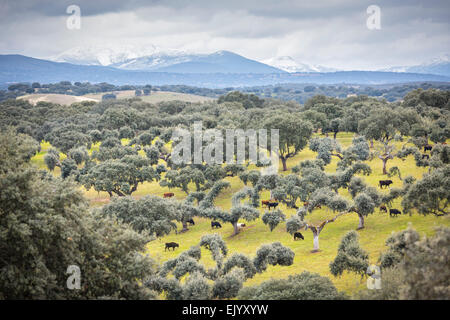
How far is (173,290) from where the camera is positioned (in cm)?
2577

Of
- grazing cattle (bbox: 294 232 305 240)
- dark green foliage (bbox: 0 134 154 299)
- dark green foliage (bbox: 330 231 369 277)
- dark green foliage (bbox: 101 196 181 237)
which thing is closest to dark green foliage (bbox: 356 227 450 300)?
dark green foliage (bbox: 330 231 369 277)

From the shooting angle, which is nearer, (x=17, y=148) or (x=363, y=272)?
(x=17, y=148)

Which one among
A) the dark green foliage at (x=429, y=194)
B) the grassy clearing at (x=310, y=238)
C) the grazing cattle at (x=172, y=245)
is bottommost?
the grazing cattle at (x=172, y=245)

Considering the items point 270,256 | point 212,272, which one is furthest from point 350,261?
point 212,272

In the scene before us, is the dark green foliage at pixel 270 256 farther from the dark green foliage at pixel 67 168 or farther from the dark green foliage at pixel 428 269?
the dark green foliage at pixel 67 168

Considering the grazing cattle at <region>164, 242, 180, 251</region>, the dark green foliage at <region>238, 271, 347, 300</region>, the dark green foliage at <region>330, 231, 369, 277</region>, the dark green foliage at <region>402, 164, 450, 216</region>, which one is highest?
the dark green foliage at <region>402, 164, 450, 216</region>

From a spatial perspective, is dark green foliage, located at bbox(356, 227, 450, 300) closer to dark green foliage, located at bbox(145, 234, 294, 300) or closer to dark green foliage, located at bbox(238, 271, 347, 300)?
dark green foliage, located at bbox(238, 271, 347, 300)

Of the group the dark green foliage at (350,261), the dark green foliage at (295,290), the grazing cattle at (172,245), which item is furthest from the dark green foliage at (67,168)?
the dark green foliage at (295,290)

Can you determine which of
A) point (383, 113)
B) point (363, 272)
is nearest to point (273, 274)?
point (363, 272)

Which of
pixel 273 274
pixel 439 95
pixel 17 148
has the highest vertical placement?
pixel 439 95

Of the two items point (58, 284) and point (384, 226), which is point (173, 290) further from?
point (384, 226)

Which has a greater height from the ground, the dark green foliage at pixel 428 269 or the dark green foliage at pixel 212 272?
the dark green foliage at pixel 428 269

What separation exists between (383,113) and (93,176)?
5815cm

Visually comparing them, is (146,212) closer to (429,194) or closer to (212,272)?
(212,272)
